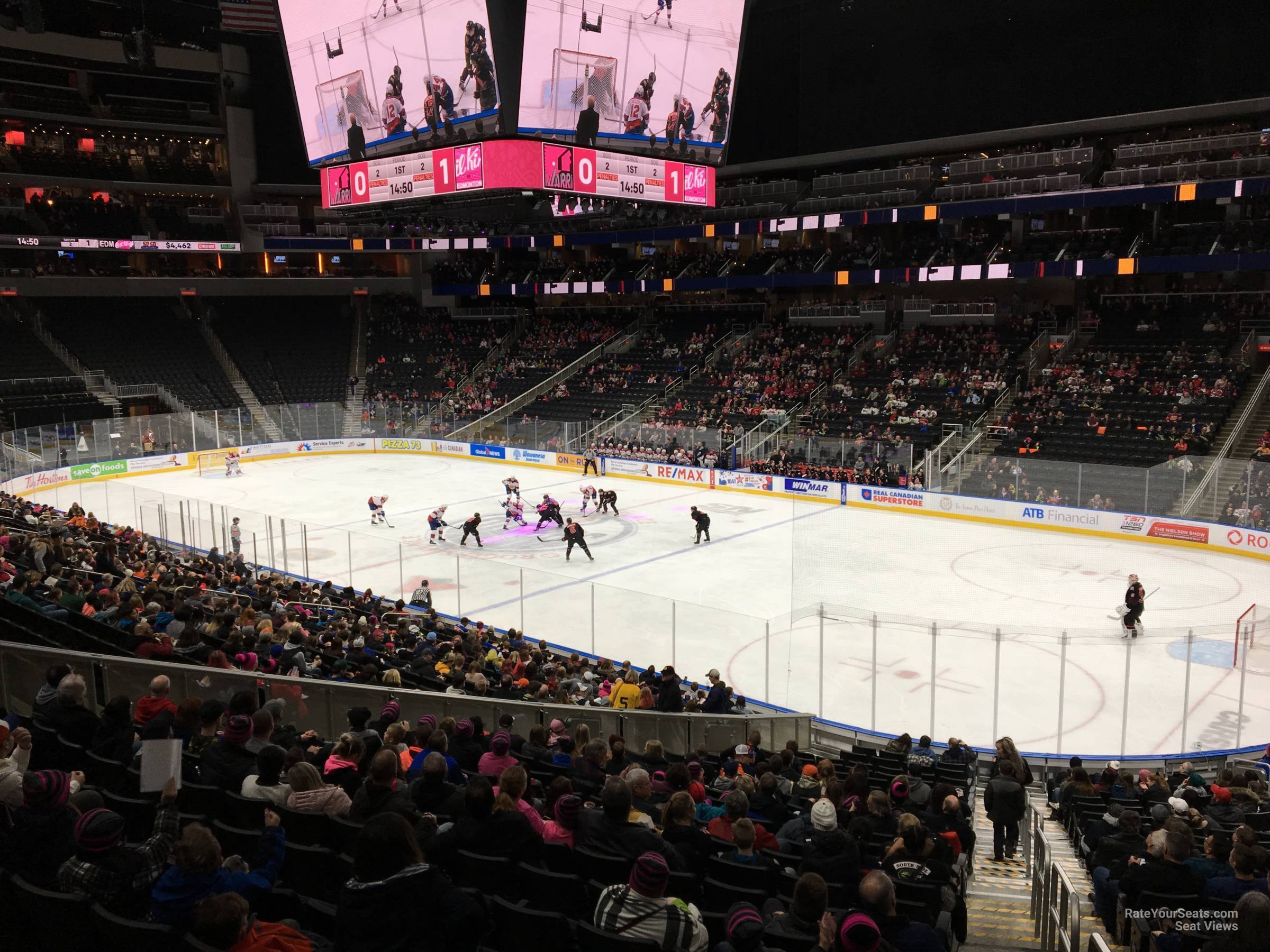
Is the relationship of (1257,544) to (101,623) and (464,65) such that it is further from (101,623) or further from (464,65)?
(101,623)

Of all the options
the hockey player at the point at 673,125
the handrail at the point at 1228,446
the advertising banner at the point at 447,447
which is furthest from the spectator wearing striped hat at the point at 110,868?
the advertising banner at the point at 447,447

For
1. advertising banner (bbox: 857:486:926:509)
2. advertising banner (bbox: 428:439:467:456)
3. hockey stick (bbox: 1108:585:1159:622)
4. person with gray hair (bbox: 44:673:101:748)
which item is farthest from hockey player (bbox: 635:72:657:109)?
advertising banner (bbox: 428:439:467:456)

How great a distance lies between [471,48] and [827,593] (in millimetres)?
14510

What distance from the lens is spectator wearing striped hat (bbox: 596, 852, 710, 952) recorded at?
152 inches

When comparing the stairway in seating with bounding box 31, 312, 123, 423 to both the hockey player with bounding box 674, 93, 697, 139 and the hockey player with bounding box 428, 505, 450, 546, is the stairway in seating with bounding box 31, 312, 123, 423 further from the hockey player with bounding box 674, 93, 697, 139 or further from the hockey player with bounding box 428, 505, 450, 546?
the hockey player with bounding box 674, 93, 697, 139

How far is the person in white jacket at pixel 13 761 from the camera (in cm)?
443

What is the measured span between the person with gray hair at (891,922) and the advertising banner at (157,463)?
39095 millimetres

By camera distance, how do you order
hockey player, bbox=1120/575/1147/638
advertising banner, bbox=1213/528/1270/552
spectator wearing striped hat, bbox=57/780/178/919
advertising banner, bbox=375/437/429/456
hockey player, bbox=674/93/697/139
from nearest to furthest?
Result: spectator wearing striped hat, bbox=57/780/178/919
hockey player, bbox=1120/575/1147/638
advertising banner, bbox=1213/528/1270/552
hockey player, bbox=674/93/697/139
advertising banner, bbox=375/437/429/456

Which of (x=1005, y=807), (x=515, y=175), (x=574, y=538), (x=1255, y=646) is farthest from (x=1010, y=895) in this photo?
(x=515, y=175)

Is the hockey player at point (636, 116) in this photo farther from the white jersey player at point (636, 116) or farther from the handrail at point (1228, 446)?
the handrail at point (1228, 446)

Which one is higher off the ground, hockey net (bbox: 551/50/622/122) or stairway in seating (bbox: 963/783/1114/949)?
hockey net (bbox: 551/50/622/122)

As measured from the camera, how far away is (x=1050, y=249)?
122 feet

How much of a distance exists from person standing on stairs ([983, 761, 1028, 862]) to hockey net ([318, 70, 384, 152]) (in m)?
21.5

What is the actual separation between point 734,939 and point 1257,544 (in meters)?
24.3
